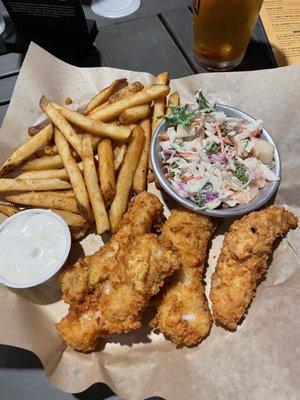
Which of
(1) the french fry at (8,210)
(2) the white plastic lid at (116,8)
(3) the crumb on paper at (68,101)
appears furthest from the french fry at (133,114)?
(2) the white plastic lid at (116,8)

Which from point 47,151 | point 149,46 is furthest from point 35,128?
point 149,46

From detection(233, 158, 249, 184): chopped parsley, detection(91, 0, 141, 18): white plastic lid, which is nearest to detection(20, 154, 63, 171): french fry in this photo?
detection(233, 158, 249, 184): chopped parsley

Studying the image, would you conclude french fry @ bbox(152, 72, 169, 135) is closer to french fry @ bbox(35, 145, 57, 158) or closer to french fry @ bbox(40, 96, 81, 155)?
french fry @ bbox(40, 96, 81, 155)

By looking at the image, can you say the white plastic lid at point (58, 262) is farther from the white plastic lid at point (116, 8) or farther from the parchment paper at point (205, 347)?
the white plastic lid at point (116, 8)

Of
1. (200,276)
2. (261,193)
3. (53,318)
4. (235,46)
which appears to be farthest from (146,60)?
(53,318)

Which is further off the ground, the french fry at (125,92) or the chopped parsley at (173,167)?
the french fry at (125,92)

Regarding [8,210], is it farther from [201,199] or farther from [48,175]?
[201,199]
